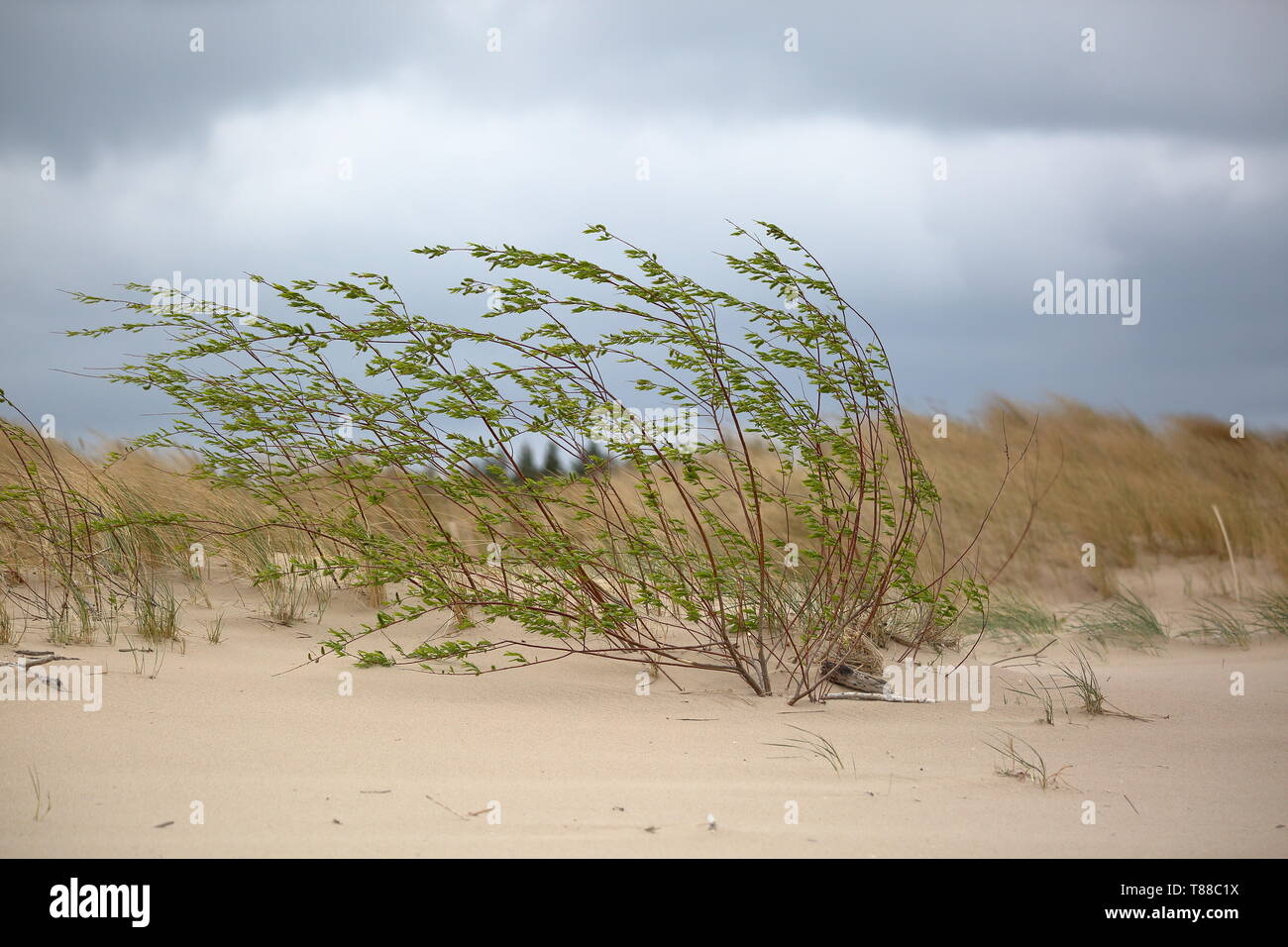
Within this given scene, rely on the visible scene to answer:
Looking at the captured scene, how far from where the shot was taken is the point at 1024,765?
3.57 metres

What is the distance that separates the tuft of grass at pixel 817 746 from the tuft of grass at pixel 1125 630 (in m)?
3.30

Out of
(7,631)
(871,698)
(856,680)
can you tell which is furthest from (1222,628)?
(7,631)

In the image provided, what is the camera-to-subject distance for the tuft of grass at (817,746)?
357cm

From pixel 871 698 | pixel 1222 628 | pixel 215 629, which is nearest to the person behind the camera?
pixel 871 698

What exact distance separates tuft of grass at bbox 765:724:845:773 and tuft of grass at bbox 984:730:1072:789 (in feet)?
1.73

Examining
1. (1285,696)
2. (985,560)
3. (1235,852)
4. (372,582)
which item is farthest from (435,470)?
(985,560)

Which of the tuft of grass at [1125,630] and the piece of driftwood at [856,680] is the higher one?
the piece of driftwood at [856,680]

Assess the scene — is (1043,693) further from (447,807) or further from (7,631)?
(7,631)

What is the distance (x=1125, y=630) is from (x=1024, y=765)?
377 cm

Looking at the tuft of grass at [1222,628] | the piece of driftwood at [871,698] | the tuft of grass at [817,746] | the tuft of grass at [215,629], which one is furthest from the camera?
the tuft of grass at [1222,628]

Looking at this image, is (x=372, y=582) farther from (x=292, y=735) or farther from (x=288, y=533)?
(x=288, y=533)

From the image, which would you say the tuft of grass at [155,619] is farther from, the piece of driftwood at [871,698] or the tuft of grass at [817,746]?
the piece of driftwood at [871,698]

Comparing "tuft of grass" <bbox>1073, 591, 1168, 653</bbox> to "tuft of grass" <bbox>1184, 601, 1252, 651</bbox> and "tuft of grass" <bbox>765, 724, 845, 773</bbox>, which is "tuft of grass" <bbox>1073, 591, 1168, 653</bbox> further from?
"tuft of grass" <bbox>765, 724, 845, 773</bbox>

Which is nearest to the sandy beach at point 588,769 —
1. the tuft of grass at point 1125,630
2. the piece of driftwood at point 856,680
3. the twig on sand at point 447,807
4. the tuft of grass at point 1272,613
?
the twig on sand at point 447,807
